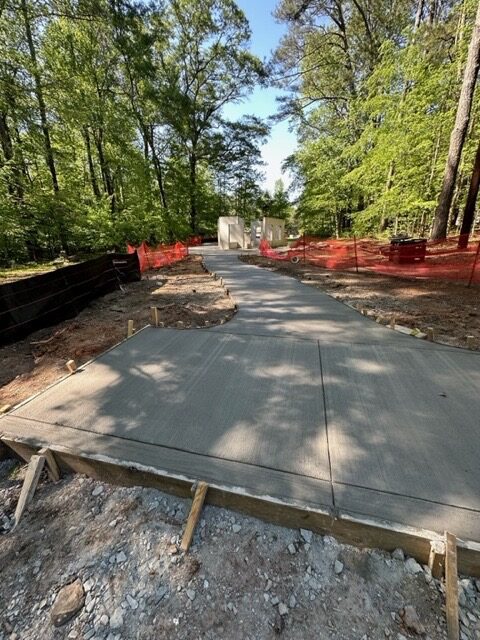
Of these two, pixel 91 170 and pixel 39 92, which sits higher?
pixel 39 92

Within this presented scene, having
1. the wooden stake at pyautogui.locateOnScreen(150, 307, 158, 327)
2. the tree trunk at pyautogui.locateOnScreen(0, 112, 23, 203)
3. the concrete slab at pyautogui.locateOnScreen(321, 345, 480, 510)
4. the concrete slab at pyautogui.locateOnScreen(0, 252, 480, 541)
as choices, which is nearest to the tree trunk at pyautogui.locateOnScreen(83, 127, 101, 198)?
the tree trunk at pyautogui.locateOnScreen(0, 112, 23, 203)

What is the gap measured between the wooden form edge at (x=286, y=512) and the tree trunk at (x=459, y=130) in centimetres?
1008

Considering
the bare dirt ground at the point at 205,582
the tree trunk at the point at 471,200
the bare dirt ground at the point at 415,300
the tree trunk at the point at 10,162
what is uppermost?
the tree trunk at the point at 10,162

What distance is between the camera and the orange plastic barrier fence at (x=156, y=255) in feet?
36.3

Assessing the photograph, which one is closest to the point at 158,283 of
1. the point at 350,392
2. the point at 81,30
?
the point at 350,392

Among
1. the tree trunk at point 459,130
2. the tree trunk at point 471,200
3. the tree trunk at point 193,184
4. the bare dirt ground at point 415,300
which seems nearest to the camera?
the bare dirt ground at point 415,300

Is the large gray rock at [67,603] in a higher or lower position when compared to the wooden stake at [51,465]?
lower

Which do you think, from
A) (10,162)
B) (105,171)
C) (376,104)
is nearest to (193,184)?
(105,171)

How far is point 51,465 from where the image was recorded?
1890 mm

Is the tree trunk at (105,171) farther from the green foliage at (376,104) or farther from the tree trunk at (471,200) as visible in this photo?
the tree trunk at (471,200)

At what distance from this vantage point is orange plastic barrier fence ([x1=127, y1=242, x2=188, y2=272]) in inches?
436

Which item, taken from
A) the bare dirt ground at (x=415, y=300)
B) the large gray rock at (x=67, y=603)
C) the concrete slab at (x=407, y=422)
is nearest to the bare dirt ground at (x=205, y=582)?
the large gray rock at (x=67, y=603)

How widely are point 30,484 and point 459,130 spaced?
11859 millimetres

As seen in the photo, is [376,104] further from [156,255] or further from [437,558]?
[437,558]
